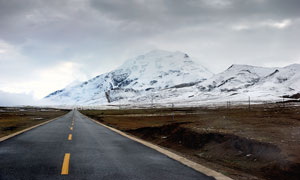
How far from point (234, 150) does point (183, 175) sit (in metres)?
6.32

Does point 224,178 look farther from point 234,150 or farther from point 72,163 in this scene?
point 234,150

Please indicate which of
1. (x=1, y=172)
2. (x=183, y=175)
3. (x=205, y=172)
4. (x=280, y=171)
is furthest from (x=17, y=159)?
(x=280, y=171)

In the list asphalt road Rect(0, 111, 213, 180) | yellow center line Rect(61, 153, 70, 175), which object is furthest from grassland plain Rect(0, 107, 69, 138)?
yellow center line Rect(61, 153, 70, 175)

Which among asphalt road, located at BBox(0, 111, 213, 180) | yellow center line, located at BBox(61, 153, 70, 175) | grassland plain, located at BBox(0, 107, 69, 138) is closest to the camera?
asphalt road, located at BBox(0, 111, 213, 180)

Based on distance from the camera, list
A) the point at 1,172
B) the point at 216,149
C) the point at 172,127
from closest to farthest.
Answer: the point at 1,172, the point at 216,149, the point at 172,127

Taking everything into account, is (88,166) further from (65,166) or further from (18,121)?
(18,121)

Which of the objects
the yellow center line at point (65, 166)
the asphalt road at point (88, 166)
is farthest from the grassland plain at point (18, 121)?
the yellow center line at point (65, 166)

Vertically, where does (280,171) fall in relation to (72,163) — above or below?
below

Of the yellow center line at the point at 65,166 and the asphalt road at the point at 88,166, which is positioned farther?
the yellow center line at the point at 65,166

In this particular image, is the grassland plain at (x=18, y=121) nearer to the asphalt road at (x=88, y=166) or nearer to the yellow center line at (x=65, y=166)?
the asphalt road at (x=88, y=166)

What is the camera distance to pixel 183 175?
634 cm

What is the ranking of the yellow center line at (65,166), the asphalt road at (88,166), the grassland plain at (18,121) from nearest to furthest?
the asphalt road at (88,166), the yellow center line at (65,166), the grassland plain at (18,121)

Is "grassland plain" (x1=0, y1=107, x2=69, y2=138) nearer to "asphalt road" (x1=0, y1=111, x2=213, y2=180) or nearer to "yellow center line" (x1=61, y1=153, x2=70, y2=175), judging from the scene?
"asphalt road" (x1=0, y1=111, x2=213, y2=180)

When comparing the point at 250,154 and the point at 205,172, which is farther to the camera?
the point at 250,154
